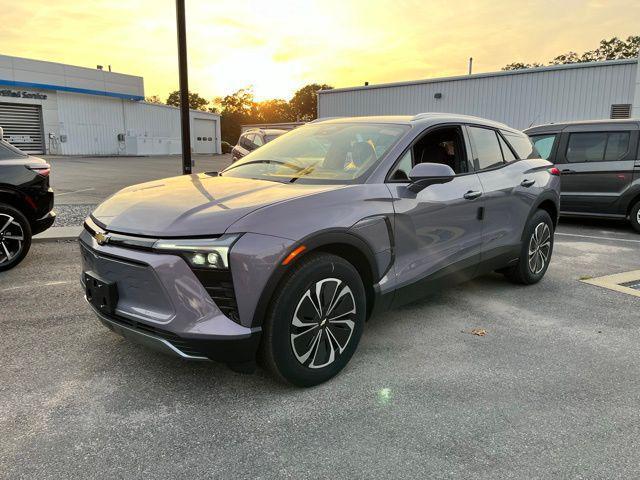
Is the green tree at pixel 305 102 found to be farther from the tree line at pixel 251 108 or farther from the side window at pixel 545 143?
the side window at pixel 545 143

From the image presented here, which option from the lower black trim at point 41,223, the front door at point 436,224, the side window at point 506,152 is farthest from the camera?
the lower black trim at point 41,223

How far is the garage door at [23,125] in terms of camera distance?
3284cm

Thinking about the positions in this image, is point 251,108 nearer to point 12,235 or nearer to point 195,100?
point 195,100

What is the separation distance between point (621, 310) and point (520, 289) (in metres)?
0.91

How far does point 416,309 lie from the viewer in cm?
444

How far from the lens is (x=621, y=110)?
17.3m

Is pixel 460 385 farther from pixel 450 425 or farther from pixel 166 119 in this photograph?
pixel 166 119

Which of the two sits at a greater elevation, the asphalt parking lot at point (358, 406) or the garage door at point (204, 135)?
the garage door at point (204, 135)

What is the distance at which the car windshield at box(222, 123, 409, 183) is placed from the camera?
346 cm

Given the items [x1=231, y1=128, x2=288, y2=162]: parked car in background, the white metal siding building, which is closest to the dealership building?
the white metal siding building

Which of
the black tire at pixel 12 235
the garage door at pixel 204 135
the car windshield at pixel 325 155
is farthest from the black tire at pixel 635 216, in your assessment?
the garage door at pixel 204 135

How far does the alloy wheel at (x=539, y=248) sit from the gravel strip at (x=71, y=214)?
22.4 feet

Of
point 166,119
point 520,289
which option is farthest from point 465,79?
point 166,119

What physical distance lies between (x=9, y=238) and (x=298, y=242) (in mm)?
4349
